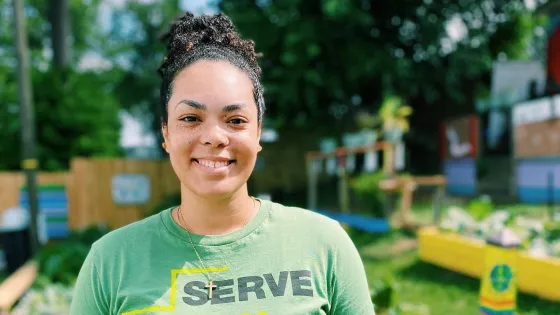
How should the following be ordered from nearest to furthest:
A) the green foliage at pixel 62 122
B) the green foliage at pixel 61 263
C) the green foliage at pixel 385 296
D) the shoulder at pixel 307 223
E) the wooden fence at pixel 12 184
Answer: the shoulder at pixel 307 223 < the green foliage at pixel 385 296 < the green foliage at pixel 61 263 < the wooden fence at pixel 12 184 < the green foliage at pixel 62 122

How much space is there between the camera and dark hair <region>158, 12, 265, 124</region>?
1.66m

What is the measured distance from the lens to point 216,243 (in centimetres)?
162

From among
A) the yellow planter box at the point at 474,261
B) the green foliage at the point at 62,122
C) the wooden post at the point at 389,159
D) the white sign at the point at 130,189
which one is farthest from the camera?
the green foliage at the point at 62,122

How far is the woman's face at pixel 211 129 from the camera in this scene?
5.19 ft

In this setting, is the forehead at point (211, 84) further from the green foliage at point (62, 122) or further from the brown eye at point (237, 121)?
the green foliage at point (62, 122)

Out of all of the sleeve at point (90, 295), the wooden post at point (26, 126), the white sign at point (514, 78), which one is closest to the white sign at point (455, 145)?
the white sign at point (514, 78)

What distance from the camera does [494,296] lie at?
4.34 m

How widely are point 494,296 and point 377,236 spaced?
234 inches

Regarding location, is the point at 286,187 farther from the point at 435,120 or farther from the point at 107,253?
the point at 107,253

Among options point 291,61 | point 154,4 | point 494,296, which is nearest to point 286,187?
point 291,61

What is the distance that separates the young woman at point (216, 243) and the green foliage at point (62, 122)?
487 inches

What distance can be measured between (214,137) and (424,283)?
6.24 meters

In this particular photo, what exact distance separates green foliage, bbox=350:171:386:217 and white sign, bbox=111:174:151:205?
4.94 m

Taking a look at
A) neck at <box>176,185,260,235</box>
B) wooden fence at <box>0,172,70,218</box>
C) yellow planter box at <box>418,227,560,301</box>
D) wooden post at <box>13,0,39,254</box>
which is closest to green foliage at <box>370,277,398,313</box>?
yellow planter box at <box>418,227,560,301</box>
